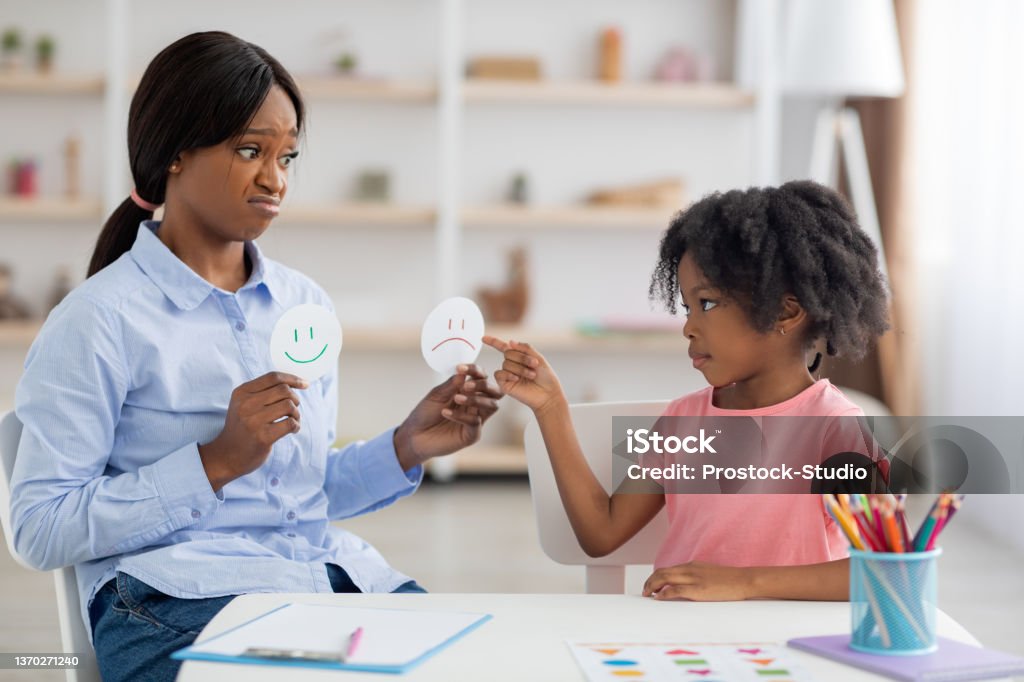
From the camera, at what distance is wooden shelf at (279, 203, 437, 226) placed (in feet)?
15.9

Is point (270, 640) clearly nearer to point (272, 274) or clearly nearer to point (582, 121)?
point (272, 274)

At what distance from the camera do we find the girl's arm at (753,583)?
50.4 inches

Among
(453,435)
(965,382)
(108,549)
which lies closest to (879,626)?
(453,435)

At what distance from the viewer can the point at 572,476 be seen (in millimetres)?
1624

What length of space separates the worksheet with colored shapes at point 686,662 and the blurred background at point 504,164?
11.4ft

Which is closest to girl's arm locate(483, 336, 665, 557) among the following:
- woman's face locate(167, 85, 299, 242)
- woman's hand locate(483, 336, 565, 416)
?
woman's hand locate(483, 336, 565, 416)

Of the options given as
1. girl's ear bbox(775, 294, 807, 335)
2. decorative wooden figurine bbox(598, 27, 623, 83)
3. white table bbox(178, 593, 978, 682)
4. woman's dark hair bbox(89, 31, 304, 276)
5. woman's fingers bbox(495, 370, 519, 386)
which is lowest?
white table bbox(178, 593, 978, 682)

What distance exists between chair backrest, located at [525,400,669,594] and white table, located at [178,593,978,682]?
38 cm

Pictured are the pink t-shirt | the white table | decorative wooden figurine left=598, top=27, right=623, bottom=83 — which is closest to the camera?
the white table

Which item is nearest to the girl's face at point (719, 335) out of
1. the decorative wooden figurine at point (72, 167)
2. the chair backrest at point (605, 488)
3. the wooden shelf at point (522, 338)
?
the chair backrest at point (605, 488)

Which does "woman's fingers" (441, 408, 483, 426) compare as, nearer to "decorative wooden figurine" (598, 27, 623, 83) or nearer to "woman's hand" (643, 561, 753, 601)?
"woman's hand" (643, 561, 753, 601)

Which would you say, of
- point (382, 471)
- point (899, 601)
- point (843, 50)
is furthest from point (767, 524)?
point (843, 50)

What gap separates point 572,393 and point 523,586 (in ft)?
6.50

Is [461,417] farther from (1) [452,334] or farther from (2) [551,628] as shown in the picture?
(2) [551,628]
